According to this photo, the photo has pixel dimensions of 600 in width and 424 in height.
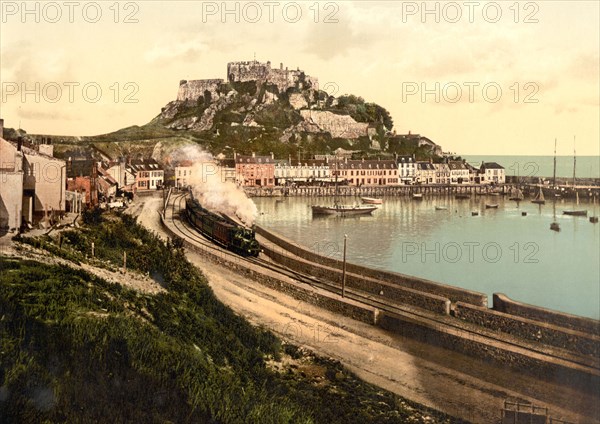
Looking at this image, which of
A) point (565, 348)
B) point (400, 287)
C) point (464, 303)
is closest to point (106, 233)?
point (400, 287)

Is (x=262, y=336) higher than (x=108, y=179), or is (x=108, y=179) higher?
(x=108, y=179)

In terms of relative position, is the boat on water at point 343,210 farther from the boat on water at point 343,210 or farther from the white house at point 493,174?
the white house at point 493,174

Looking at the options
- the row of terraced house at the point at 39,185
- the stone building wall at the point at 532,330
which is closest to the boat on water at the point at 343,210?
the row of terraced house at the point at 39,185

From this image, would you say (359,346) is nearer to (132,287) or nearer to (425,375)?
(425,375)

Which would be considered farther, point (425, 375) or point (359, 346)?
point (359, 346)

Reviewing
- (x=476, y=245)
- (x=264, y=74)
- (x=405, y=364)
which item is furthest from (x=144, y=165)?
(x=264, y=74)

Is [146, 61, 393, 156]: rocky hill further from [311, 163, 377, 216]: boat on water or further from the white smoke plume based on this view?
the white smoke plume

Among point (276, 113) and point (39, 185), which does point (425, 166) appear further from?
point (39, 185)
